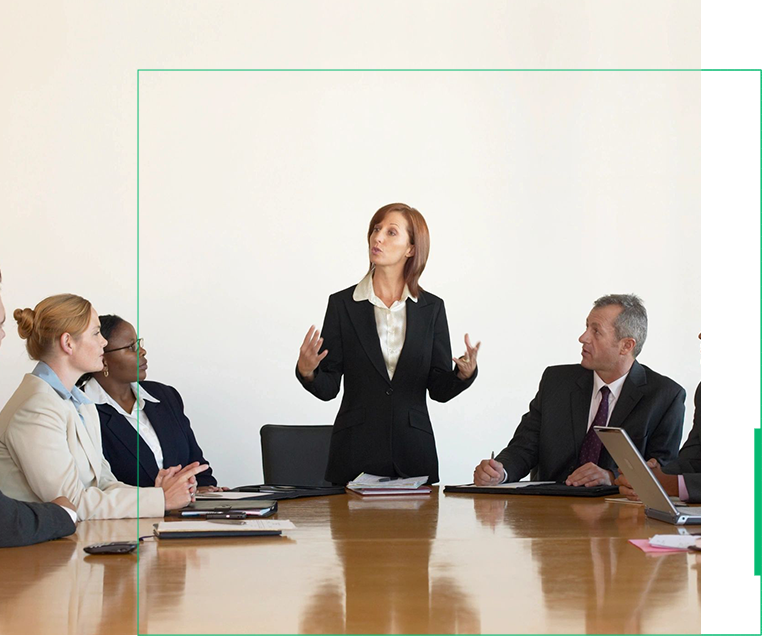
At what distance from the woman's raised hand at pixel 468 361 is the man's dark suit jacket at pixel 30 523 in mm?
1349

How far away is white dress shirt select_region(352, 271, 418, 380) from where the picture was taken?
3.01 m

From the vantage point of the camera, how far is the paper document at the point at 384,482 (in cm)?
296

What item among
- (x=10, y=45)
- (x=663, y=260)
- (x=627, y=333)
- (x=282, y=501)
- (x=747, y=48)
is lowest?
(x=282, y=501)

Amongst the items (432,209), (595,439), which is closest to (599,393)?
(595,439)

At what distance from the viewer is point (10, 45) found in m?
4.85

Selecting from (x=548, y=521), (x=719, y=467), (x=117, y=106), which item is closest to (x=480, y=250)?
(x=548, y=521)

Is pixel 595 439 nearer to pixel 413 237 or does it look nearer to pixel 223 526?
pixel 413 237

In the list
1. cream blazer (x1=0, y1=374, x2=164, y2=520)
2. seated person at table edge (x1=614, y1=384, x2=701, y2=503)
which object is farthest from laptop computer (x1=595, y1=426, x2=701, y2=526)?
cream blazer (x1=0, y1=374, x2=164, y2=520)

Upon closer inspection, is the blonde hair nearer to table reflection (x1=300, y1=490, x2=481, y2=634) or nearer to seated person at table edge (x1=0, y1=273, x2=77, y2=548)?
seated person at table edge (x1=0, y1=273, x2=77, y2=548)

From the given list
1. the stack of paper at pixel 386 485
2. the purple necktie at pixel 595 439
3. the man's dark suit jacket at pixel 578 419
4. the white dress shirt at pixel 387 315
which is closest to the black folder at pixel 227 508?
the stack of paper at pixel 386 485

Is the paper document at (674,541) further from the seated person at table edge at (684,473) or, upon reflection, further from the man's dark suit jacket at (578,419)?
the man's dark suit jacket at (578,419)

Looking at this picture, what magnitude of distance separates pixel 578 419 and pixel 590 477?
0.71ft

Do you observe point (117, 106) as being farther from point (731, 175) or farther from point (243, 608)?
point (243, 608)

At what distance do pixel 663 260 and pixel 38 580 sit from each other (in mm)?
2003
